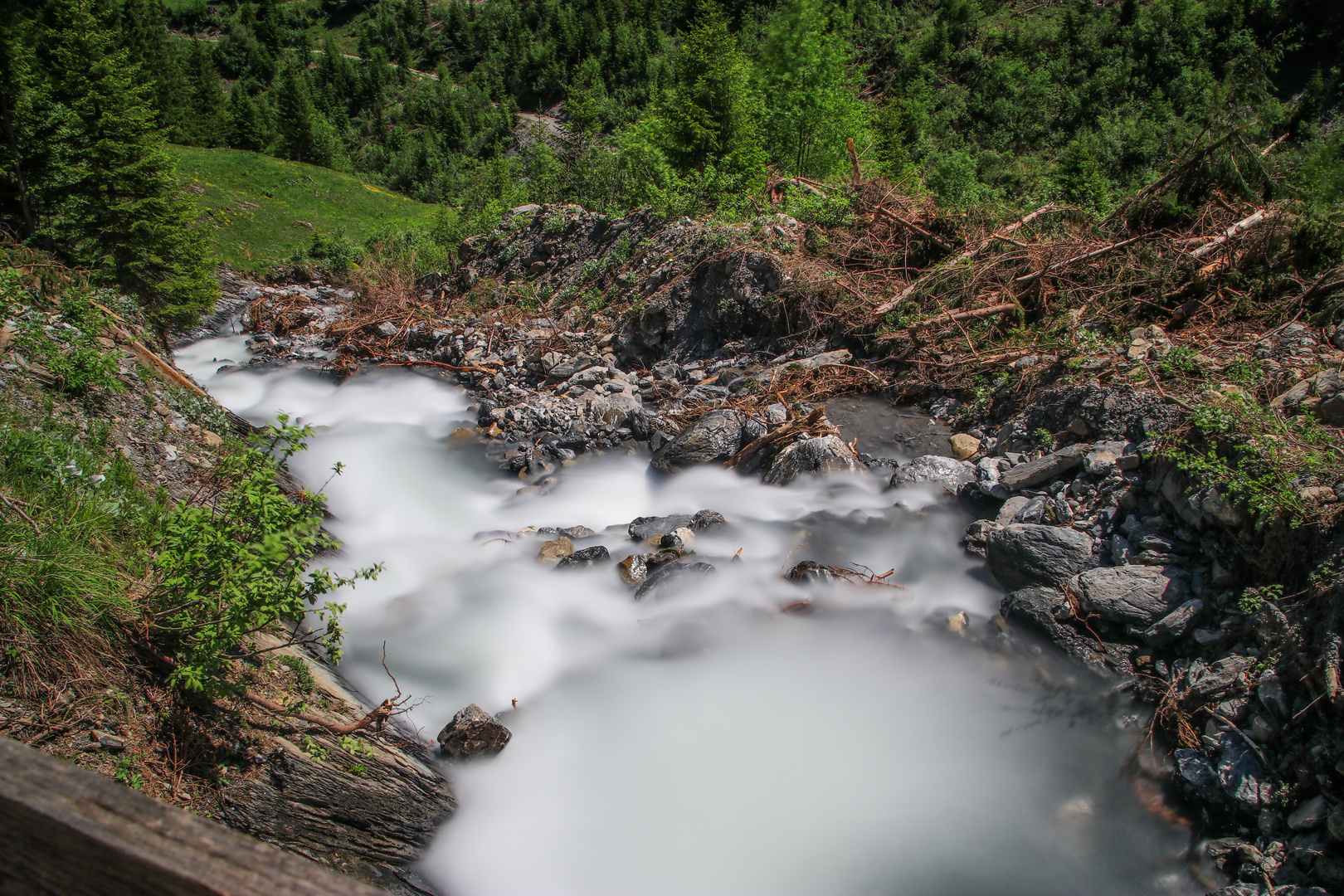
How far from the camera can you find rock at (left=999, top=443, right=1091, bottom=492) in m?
7.00

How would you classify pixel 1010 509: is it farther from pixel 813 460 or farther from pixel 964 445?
pixel 813 460

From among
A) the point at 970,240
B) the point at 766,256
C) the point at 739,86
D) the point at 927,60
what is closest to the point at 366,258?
the point at 739,86

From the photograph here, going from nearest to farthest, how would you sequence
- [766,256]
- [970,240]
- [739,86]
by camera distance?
[970,240] → [766,256] → [739,86]

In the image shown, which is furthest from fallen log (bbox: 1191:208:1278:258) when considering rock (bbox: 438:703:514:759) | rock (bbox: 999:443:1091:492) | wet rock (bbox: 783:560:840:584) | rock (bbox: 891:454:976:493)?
rock (bbox: 438:703:514:759)

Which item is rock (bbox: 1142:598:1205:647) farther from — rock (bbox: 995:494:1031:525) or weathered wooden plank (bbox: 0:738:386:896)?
weathered wooden plank (bbox: 0:738:386:896)

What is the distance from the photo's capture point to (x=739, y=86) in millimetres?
15789

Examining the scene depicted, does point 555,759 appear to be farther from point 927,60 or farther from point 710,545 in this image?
point 927,60

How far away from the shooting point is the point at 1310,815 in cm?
375

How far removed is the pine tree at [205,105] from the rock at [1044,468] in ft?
162

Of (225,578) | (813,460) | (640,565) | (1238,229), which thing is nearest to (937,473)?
(813,460)

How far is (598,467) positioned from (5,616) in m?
6.94

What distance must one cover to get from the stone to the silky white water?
1.96ft

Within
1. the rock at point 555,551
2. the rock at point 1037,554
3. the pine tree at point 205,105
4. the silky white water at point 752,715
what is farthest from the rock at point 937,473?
the pine tree at point 205,105

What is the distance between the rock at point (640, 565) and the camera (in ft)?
22.6
